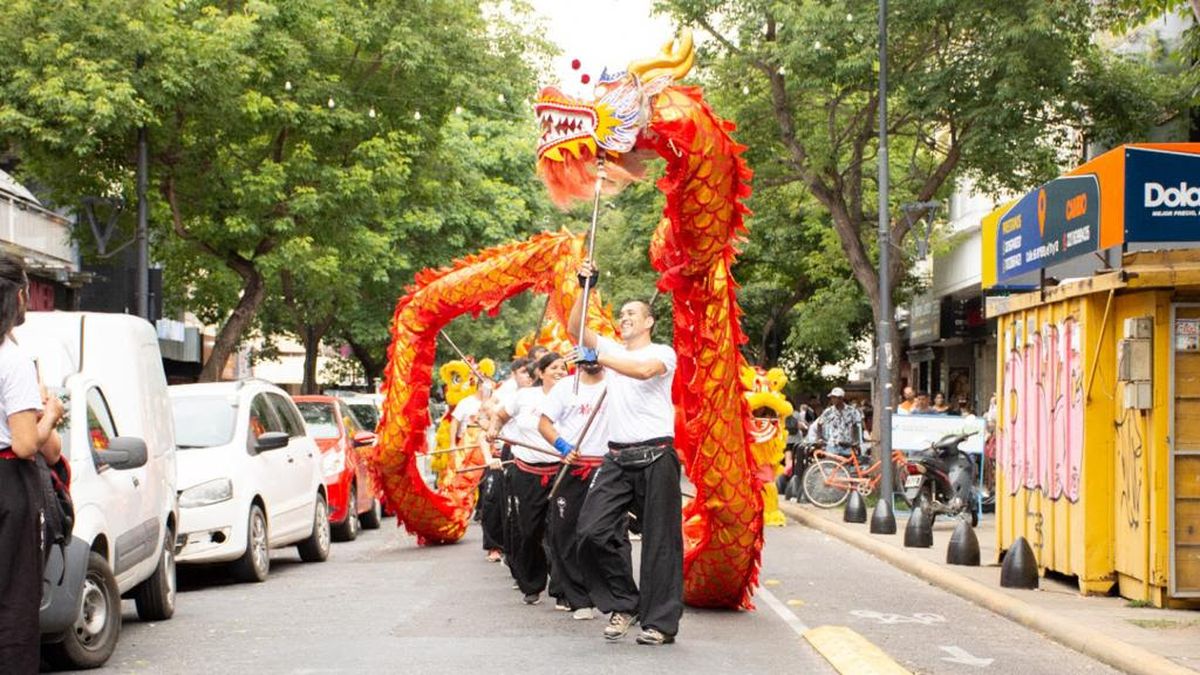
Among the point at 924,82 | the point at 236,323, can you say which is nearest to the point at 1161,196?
the point at 924,82

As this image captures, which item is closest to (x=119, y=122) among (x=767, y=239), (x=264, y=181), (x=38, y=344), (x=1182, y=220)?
Answer: (x=264, y=181)

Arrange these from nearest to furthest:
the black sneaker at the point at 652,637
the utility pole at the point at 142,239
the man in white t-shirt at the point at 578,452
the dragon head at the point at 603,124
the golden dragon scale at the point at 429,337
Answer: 1. the black sneaker at the point at 652,637
2. the dragon head at the point at 603,124
3. the man in white t-shirt at the point at 578,452
4. the golden dragon scale at the point at 429,337
5. the utility pole at the point at 142,239

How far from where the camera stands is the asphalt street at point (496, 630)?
9.96 meters

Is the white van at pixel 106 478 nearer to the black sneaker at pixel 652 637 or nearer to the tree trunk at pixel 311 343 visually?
the black sneaker at pixel 652 637

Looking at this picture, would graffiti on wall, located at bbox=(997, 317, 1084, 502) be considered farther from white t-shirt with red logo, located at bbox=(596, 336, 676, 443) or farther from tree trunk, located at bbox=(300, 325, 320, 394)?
tree trunk, located at bbox=(300, 325, 320, 394)

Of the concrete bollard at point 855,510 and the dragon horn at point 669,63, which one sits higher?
the dragon horn at point 669,63

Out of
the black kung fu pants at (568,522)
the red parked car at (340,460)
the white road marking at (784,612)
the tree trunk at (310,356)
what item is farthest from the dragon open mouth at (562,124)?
the tree trunk at (310,356)

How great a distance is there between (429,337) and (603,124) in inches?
340

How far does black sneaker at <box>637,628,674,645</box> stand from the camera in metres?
10.5

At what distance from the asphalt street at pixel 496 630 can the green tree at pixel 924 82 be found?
449 inches

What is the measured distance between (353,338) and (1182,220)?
36680mm

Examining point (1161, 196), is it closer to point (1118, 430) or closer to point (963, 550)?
point (1118, 430)

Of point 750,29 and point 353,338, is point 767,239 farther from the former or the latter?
point 750,29

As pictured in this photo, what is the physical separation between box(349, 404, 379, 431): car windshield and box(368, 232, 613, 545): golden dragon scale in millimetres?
8412
